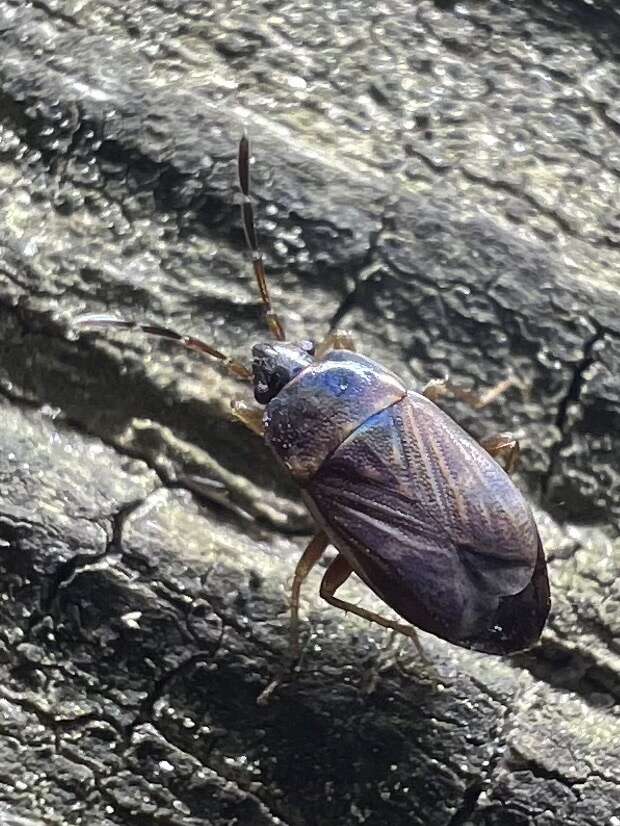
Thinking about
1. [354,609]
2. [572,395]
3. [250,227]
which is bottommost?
[354,609]

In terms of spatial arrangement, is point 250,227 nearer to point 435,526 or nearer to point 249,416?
point 249,416

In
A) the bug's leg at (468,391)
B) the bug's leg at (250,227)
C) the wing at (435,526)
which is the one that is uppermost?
the bug's leg at (250,227)

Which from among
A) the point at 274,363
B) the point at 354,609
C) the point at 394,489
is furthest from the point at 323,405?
the point at 354,609

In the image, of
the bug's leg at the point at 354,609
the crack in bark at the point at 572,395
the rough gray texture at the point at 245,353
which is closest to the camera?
the rough gray texture at the point at 245,353

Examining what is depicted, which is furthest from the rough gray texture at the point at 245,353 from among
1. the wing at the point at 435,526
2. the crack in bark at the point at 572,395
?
the wing at the point at 435,526

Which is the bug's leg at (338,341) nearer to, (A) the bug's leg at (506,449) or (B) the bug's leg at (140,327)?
(B) the bug's leg at (140,327)

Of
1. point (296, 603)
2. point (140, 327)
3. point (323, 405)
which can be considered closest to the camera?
point (296, 603)

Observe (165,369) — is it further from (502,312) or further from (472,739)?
(472,739)

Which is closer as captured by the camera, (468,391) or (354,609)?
(354,609)
